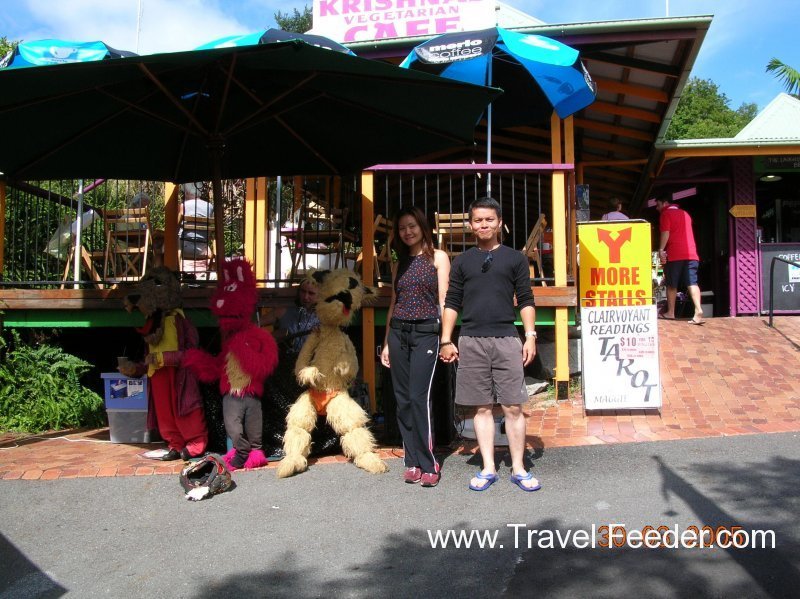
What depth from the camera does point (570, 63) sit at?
543 cm

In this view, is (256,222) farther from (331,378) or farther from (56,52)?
(331,378)

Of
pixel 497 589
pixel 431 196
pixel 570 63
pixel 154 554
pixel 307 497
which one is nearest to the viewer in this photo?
pixel 497 589

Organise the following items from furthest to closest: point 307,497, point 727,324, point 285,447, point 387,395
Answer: point 727,324
point 387,395
point 285,447
point 307,497

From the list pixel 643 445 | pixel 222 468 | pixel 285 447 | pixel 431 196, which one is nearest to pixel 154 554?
pixel 222 468

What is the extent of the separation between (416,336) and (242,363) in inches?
47.8

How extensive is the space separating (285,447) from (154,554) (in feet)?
4.49

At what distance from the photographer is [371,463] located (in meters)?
4.36

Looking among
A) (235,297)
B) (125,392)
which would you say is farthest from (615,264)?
(125,392)

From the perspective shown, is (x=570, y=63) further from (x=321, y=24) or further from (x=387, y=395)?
(x=321, y=24)

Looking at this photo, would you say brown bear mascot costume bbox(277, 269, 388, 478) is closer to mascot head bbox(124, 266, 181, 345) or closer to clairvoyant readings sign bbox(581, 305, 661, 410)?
mascot head bbox(124, 266, 181, 345)

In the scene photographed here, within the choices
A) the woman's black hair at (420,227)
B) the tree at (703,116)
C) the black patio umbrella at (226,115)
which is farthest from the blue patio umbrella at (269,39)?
the tree at (703,116)

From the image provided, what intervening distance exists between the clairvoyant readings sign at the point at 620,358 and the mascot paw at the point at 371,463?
1969 mm

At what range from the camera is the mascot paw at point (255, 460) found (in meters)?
4.55

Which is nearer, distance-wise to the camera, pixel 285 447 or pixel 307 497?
pixel 307 497
